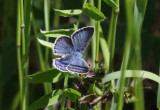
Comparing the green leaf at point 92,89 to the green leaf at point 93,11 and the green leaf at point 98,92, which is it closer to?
the green leaf at point 98,92

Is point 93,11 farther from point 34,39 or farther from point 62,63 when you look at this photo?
point 34,39

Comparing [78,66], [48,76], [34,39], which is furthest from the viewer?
[34,39]

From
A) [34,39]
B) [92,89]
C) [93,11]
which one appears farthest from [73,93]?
[34,39]

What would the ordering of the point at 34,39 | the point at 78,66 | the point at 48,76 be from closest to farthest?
the point at 78,66
the point at 48,76
the point at 34,39

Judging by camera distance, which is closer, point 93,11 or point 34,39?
point 93,11

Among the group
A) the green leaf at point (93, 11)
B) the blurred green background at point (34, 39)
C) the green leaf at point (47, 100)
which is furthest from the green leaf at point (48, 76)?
the blurred green background at point (34, 39)

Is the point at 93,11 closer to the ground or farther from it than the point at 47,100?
farther from it

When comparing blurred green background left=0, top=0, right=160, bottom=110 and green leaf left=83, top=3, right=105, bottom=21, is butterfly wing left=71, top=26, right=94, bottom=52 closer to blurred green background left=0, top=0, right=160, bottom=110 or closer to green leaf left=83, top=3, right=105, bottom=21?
green leaf left=83, top=3, right=105, bottom=21
